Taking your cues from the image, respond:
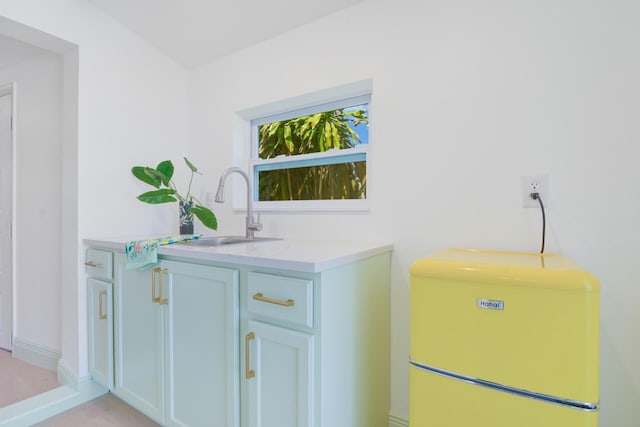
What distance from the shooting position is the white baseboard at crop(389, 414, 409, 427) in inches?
56.1

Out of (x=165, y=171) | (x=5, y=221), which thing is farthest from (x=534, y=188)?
(x=5, y=221)

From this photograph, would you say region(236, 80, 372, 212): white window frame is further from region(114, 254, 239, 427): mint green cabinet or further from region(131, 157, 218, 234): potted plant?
region(114, 254, 239, 427): mint green cabinet

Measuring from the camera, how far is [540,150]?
119 cm

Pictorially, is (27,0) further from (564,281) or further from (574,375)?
(574,375)

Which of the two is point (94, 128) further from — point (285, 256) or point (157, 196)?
point (285, 256)

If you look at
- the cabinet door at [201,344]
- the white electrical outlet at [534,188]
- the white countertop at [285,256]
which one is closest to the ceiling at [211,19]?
the white electrical outlet at [534,188]

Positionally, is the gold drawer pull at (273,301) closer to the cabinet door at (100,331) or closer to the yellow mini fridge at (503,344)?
the yellow mini fridge at (503,344)

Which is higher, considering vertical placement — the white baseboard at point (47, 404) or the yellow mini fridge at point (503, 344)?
the yellow mini fridge at point (503, 344)

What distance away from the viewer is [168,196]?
6.24 ft

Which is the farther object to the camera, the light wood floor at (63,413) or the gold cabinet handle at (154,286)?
the light wood floor at (63,413)

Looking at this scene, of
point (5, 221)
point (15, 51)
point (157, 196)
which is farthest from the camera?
point (5, 221)

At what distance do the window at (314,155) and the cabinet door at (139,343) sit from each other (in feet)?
2.94

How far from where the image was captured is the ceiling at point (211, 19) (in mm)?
1709

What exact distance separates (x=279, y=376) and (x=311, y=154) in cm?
124
